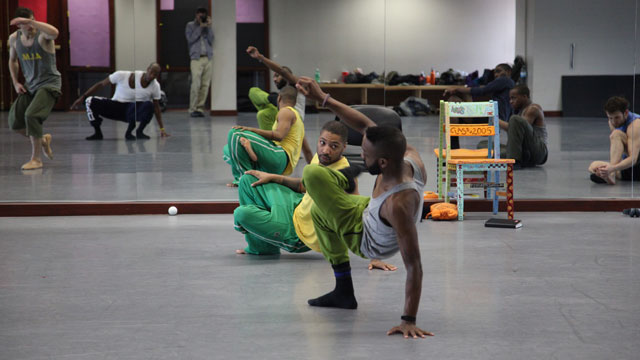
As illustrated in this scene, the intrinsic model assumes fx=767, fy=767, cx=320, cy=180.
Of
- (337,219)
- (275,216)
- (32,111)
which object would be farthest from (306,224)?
(32,111)

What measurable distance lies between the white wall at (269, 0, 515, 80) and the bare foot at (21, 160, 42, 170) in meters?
2.25

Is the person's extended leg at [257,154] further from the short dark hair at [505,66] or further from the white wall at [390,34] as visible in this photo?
the short dark hair at [505,66]

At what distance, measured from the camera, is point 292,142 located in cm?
618

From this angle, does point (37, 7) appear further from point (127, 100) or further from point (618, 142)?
point (618, 142)

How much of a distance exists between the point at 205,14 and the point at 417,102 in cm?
195

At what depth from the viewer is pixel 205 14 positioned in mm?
6434

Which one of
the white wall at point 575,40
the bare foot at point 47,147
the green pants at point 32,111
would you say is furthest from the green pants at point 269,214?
the white wall at point 575,40

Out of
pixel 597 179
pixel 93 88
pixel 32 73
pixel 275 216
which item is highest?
pixel 32 73

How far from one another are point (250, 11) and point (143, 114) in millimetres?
1274

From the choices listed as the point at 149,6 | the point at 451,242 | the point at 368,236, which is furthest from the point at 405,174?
the point at 149,6

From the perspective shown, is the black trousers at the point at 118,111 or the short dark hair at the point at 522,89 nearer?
the black trousers at the point at 118,111

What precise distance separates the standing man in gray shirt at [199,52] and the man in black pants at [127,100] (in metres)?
0.33

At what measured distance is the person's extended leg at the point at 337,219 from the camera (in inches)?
137

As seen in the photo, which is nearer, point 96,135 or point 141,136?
point 96,135
